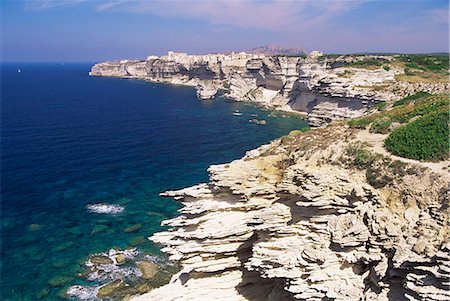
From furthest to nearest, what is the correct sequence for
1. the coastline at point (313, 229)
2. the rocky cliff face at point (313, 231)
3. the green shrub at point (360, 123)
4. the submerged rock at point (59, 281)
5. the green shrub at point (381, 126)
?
the submerged rock at point (59, 281)
the green shrub at point (360, 123)
the green shrub at point (381, 126)
the coastline at point (313, 229)
the rocky cliff face at point (313, 231)

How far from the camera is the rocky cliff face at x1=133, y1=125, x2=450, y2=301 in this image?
51.3ft

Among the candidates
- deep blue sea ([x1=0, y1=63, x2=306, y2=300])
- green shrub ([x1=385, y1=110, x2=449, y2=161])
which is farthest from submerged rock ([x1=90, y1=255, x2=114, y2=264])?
green shrub ([x1=385, y1=110, x2=449, y2=161])

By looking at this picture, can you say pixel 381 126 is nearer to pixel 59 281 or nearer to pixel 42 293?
pixel 59 281

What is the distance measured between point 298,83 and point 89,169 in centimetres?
6727

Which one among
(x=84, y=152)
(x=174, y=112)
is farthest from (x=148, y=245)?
(x=174, y=112)

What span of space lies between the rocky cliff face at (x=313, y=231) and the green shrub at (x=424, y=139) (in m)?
1.67

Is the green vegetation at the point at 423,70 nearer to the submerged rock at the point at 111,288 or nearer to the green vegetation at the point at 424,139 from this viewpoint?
the green vegetation at the point at 424,139

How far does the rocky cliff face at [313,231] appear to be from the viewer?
15.6 m

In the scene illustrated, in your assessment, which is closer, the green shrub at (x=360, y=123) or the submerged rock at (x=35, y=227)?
the green shrub at (x=360, y=123)

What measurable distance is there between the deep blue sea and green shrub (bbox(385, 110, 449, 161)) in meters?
23.4

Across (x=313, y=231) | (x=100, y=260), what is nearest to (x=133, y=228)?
(x=100, y=260)

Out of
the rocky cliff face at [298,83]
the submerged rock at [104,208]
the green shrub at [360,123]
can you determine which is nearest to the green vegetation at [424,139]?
the green shrub at [360,123]

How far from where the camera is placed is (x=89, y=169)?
173 ft

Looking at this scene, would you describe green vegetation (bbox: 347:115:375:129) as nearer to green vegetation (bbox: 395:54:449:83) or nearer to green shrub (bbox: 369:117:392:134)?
green shrub (bbox: 369:117:392:134)
